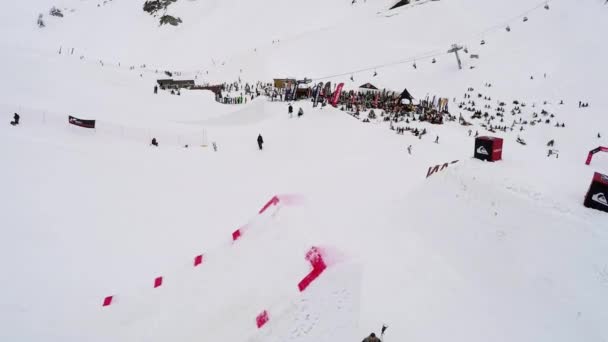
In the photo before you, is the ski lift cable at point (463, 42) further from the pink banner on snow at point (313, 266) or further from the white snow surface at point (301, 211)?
the pink banner on snow at point (313, 266)

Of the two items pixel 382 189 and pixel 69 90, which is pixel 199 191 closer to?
pixel 382 189

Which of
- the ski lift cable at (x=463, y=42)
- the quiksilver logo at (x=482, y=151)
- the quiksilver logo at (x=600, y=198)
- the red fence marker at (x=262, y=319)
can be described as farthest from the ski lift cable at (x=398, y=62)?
the red fence marker at (x=262, y=319)

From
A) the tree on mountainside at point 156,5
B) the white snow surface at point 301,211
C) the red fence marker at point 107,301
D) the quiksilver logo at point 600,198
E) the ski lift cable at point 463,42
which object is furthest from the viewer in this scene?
the tree on mountainside at point 156,5

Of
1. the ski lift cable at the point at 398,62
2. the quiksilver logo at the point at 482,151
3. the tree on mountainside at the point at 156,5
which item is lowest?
the quiksilver logo at the point at 482,151

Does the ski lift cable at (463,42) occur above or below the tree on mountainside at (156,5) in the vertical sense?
below

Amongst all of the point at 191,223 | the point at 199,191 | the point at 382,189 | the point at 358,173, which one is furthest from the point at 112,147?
the point at 382,189

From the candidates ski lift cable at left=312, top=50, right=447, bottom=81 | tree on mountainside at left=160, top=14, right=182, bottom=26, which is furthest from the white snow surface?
tree on mountainside at left=160, top=14, right=182, bottom=26

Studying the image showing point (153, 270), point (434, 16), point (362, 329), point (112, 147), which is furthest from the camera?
point (434, 16)
